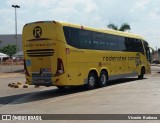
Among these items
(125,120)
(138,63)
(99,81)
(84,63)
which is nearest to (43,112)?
(125,120)

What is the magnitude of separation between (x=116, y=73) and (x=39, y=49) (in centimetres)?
Result: 710

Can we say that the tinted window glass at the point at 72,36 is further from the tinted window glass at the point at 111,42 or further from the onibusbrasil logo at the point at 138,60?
the onibusbrasil logo at the point at 138,60

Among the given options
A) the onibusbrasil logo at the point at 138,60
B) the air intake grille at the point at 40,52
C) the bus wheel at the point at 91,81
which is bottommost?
the bus wheel at the point at 91,81

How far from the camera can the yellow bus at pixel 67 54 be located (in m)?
17.6

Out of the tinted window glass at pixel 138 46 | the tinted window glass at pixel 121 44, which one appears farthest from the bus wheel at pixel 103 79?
the tinted window glass at pixel 138 46

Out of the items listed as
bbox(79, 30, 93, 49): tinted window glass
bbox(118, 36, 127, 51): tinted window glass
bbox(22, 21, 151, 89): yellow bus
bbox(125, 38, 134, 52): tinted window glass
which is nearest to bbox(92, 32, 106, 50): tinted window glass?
bbox(22, 21, 151, 89): yellow bus

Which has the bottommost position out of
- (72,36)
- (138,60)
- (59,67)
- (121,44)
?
(59,67)

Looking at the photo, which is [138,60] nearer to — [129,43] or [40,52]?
[129,43]

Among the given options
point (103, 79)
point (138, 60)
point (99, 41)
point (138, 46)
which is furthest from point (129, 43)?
point (103, 79)

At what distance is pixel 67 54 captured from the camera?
17875 millimetres

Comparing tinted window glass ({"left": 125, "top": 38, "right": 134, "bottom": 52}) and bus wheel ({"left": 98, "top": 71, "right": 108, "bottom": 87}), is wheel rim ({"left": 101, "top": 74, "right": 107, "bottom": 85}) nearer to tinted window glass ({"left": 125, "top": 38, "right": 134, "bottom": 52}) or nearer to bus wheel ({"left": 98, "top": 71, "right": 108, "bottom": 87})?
bus wheel ({"left": 98, "top": 71, "right": 108, "bottom": 87})

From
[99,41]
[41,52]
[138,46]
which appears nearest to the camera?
[41,52]

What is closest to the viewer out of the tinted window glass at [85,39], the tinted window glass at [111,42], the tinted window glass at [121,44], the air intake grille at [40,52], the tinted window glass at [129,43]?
the air intake grille at [40,52]

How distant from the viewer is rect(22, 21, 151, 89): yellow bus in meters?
17.6
